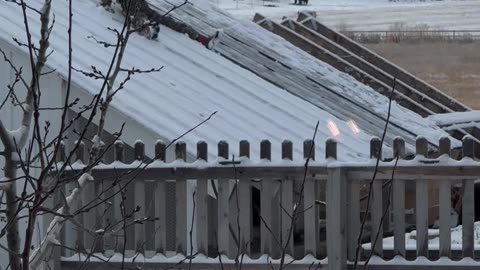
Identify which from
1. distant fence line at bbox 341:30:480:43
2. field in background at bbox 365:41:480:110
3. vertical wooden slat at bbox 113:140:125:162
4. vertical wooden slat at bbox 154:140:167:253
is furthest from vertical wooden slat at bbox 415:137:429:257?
distant fence line at bbox 341:30:480:43

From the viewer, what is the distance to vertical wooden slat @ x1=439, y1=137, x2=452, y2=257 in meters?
7.21

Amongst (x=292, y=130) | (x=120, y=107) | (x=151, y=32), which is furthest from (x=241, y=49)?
(x=120, y=107)

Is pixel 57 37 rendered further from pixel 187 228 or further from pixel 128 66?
pixel 187 228

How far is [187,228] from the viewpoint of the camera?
7.83 meters

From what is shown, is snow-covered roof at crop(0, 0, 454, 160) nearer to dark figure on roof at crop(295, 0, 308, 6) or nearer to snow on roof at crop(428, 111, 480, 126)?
snow on roof at crop(428, 111, 480, 126)

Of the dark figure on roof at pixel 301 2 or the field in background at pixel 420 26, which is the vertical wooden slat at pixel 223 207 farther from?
the dark figure on roof at pixel 301 2

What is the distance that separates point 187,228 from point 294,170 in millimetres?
914

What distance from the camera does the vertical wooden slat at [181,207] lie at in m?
7.52

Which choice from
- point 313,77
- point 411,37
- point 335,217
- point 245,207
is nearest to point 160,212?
point 245,207

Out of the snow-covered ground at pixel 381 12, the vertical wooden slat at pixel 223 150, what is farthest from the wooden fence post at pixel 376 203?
the snow-covered ground at pixel 381 12

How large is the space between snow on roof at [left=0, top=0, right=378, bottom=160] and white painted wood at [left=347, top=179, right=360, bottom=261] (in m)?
1.36

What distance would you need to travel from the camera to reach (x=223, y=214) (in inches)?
295

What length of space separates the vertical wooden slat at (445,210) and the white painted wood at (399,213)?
0.23 meters

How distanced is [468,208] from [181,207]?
1773mm
